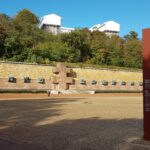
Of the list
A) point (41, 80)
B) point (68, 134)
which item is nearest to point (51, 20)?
point (41, 80)

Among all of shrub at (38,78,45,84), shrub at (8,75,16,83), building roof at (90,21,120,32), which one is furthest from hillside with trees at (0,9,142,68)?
building roof at (90,21,120,32)

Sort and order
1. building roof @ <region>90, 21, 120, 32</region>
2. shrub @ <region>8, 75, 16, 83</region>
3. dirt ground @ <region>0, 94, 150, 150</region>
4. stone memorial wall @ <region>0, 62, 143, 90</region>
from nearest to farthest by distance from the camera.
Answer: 1. dirt ground @ <region>0, 94, 150, 150</region>
2. shrub @ <region>8, 75, 16, 83</region>
3. stone memorial wall @ <region>0, 62, 143, 90</region>
4. building roof @ <region>90, 21, 120, 32</region>

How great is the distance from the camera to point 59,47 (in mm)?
63594

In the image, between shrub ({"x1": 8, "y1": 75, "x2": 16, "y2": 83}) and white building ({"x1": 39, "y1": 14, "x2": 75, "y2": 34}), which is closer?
shrub ({"x1": 8, "y1": 75, "x2": 16, "y2": 83})

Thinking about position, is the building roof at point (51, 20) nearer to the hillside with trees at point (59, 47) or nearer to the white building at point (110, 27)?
the white building at point (110, 27)

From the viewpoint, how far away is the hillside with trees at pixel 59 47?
56625 millimetres

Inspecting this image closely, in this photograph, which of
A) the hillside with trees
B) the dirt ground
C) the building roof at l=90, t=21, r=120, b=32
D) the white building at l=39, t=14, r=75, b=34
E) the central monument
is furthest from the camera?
the building roof at l=90, t=21, r=120, b=32

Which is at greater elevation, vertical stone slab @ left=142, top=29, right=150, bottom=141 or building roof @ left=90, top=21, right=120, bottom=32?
building roof @ left=90, top=21, right=120, bottom=32

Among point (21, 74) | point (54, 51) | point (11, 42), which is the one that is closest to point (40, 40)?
point (54, 51)

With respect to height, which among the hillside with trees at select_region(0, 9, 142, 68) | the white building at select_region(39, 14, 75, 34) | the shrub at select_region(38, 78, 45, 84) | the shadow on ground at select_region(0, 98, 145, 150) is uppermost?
the white building at select_region(39, 14, 75, 34)

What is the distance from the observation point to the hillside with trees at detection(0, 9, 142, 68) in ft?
186

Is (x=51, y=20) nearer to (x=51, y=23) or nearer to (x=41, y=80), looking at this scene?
(x=51, y=23)

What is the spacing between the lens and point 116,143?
10.1m

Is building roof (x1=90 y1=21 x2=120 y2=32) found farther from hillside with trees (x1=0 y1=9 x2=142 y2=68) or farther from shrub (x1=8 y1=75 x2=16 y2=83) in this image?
shrub (x1=8 y1=75 x2=16 y2=83)
